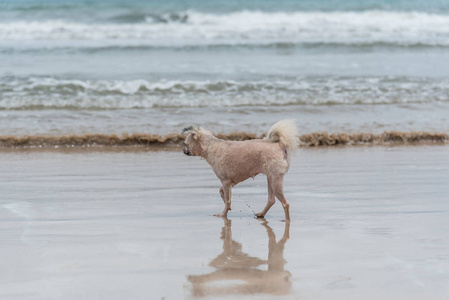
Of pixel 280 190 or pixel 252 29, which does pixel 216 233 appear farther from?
pixel 252 29

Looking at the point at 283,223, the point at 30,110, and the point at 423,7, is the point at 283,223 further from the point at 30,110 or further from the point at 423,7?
the point at 423,7

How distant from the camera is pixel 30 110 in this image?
45.6 ft

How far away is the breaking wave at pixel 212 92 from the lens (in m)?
14.5

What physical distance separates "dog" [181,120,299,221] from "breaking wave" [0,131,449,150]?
4036 millimetres

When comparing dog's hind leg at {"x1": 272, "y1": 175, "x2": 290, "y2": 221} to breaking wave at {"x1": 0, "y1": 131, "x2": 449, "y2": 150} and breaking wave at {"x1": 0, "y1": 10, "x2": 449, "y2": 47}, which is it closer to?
breaking wave at {"x1": 0, "y1": 131, "x2": 449, "y2": 150}

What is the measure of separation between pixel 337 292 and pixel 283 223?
1919mm

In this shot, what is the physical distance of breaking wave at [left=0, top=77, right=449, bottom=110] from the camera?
47.5 feet

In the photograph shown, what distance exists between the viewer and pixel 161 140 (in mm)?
10516

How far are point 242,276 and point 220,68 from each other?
14644 millimetres

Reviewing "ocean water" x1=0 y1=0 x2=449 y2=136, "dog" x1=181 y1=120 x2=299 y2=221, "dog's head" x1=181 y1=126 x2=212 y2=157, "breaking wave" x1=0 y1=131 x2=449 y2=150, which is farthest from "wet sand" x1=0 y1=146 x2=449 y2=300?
"ocean water" x1=0 y1=0 x2=449 y2=136

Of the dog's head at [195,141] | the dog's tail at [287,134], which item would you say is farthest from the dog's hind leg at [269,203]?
the dog's head at [195,141]

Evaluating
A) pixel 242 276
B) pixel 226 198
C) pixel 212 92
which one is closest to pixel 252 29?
pixel 212 92

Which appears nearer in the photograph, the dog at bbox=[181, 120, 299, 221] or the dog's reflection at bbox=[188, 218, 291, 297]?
the dog's reflection at bbox=[188, 218, 291, 297]

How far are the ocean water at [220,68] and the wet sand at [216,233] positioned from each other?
354 cm
